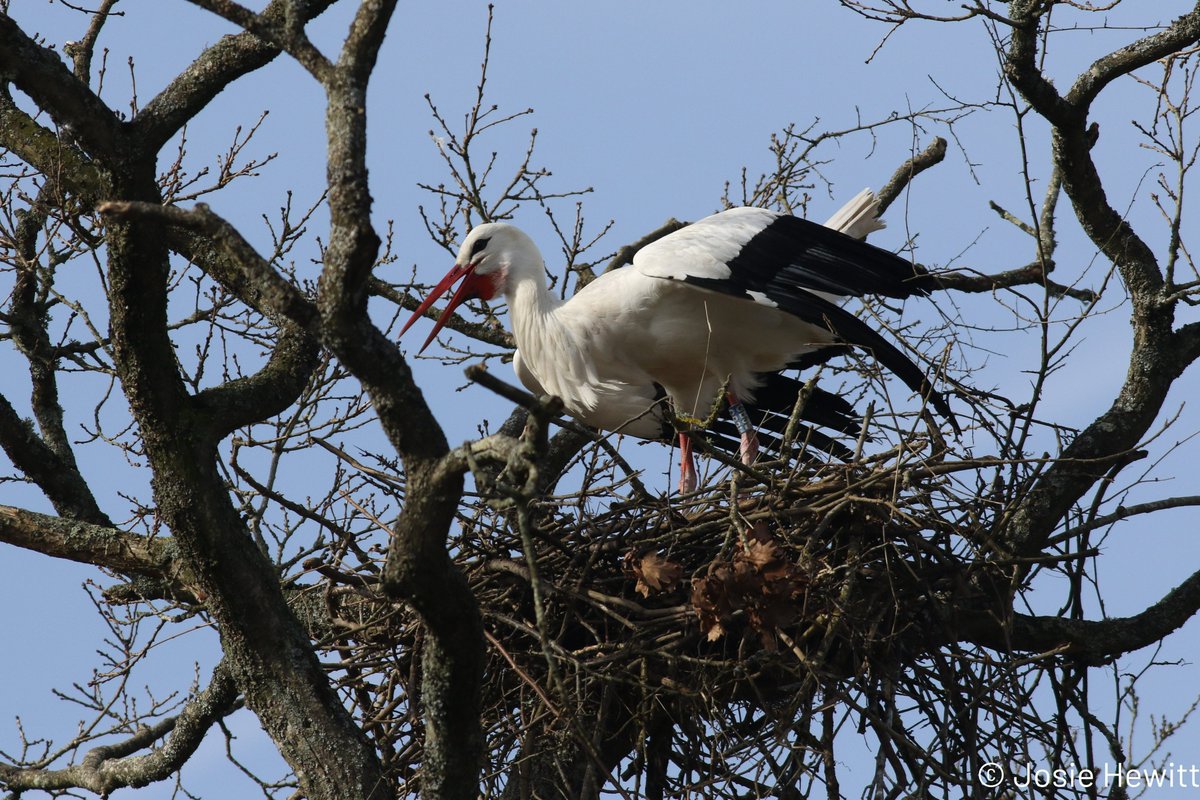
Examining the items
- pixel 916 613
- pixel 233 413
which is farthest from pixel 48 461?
pixel 916 613

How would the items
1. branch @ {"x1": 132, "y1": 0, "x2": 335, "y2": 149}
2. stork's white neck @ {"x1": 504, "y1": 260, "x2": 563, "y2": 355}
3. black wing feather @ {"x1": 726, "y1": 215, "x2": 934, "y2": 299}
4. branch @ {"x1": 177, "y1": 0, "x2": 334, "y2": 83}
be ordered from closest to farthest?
1. branch @ {"x1": 177, "y1": 0, "x2": 334, "y2": 83}
2. branch @ {"x1": 132, "y1": 0, "x2": 335, "y2": 149}
3. black wing feather @ {"x1": 726, "y1": 215, "x2": 934, "y2": 299}
4. stork's white neck @ {"x1": 504, "y1": 260, "x2": 563, "y2": 355}

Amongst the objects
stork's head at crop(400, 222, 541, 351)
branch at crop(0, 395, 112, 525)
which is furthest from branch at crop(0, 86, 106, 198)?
stork's head at crop(400, 222, 541, 351)

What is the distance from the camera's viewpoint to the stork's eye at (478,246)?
238 inches

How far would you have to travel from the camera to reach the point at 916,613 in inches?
178

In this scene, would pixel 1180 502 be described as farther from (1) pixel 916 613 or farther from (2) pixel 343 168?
(2) pixel 343 168

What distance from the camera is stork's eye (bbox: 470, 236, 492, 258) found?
6.04 m

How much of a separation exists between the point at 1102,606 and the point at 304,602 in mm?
2815

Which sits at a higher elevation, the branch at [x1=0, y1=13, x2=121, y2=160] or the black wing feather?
the black wing feather

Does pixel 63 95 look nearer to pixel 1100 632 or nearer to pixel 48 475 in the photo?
pixel 48 475

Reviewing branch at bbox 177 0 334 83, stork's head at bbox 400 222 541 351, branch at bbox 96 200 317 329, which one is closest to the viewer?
branch at bbox 96 200 317 329

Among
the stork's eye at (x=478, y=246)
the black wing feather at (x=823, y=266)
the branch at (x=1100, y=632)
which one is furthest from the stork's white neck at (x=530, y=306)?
the branch at (x=1100, y=632)

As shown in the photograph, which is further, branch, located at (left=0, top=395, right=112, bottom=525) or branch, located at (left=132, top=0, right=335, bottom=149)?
branch, located at (left=0, top=395, right=112, bottom=525)

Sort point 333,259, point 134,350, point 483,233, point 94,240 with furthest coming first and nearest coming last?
point 483,233, point 94,240, point 134,350, point 333,259

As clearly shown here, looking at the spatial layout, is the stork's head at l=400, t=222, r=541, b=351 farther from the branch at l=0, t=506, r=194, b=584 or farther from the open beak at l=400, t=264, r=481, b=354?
the branch at l=0, t=506, r=194, b=584
